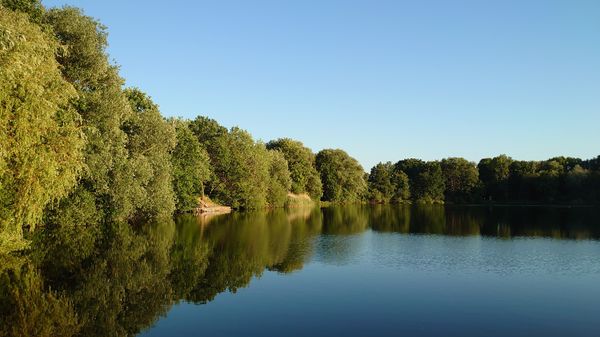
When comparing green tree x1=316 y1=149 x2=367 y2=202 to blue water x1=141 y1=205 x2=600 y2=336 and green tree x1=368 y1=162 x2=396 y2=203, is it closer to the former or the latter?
green tree x1=368 y1=162 x2=396 y2=203

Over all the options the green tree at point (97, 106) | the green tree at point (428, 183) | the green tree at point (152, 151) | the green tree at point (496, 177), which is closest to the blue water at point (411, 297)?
the green tree at point (97, 106)

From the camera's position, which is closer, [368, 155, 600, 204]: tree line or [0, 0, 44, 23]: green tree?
[0, 0, 44, 23]: green tree

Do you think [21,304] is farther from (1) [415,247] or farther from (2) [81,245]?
(1) [415,247]

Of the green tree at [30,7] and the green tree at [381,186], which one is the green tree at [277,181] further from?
Answer: the green tree at [30,7]

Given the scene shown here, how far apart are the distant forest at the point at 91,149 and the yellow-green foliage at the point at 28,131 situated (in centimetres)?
6

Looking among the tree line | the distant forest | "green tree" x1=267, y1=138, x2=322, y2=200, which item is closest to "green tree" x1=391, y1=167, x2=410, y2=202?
the tree line

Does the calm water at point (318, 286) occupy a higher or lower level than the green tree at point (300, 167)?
lower

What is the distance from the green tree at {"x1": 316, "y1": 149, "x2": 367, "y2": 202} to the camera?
15062 centimetres

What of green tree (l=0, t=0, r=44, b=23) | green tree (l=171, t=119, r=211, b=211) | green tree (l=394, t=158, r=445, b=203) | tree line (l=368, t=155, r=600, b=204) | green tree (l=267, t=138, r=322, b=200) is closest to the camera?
green tree (l=0, t=0, r=44, b=23)

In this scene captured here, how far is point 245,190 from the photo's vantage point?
9650 cm

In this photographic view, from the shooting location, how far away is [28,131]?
26.1 metres

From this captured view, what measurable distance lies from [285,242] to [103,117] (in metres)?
21.5

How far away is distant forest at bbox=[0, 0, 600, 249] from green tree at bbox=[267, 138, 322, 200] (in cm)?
31

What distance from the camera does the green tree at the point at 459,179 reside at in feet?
566
